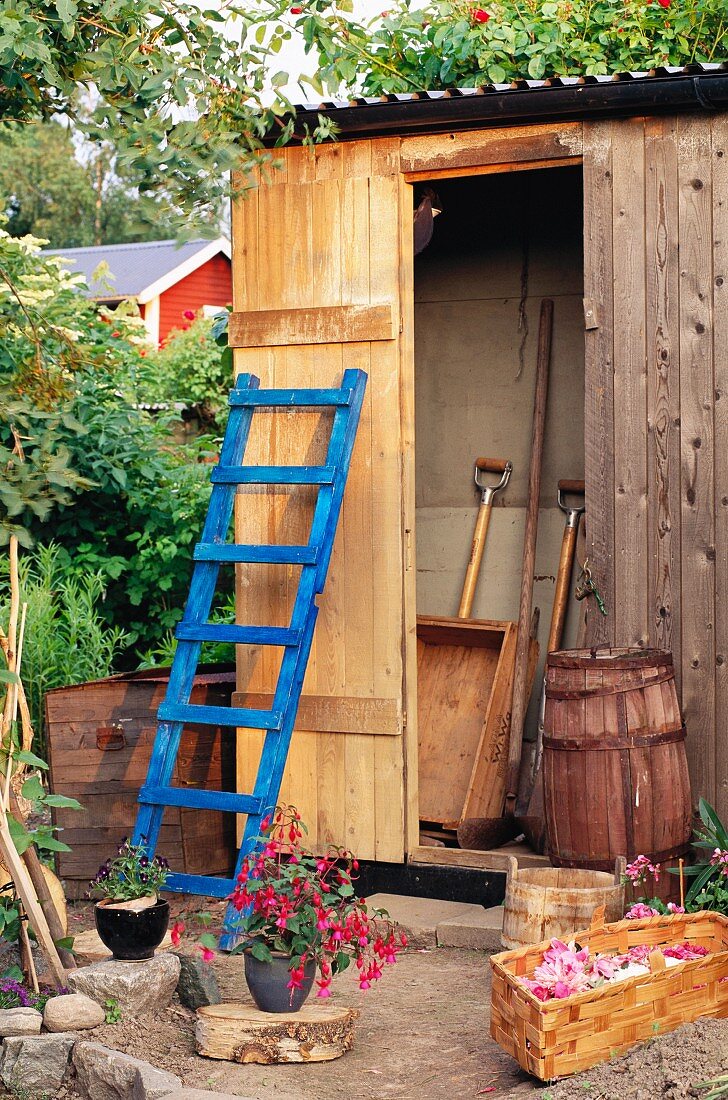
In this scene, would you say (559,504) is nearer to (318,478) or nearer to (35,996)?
(318,478)

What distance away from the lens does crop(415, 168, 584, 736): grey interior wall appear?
6414 millimetres

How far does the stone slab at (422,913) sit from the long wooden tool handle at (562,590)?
1.52m

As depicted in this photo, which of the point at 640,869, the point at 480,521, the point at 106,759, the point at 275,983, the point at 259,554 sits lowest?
the point at 275,983

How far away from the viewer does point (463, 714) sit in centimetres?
617

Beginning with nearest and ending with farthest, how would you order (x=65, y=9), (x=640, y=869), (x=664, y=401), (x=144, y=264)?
(x=65, y=9) < (x=640, y=869) < (x=664, y=401) < (x=144, y=264)

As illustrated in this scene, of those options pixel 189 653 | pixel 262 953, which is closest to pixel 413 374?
pixel 189 653

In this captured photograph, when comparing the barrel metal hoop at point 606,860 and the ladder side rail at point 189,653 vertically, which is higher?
the ladder side rail at point 189,653

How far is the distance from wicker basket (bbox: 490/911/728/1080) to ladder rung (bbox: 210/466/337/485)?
203 centimetres

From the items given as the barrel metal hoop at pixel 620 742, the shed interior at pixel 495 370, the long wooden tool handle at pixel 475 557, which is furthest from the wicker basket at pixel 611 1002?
→ the long wooden tool handle at pixel 475 557

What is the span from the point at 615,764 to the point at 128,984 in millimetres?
1700

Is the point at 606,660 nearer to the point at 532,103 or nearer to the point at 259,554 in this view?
the point at 259,554

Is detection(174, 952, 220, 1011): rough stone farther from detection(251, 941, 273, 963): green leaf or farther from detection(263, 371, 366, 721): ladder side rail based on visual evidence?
detection(263, 371, 366, 721): ladder side rail

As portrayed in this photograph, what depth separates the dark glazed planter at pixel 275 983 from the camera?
366 centimetres

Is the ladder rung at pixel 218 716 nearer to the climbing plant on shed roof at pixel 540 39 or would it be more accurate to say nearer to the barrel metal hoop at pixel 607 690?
the barrel metal hoop at pixel 607 690
